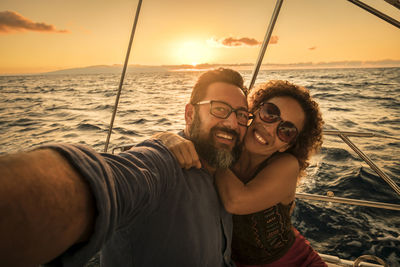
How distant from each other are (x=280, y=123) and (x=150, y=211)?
1.14m

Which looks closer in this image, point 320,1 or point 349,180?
point 320,1

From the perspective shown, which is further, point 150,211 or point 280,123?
point 280,123

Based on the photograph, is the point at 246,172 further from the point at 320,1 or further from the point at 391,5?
the point at 320,1

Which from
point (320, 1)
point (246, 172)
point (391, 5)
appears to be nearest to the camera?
point (391, 5)

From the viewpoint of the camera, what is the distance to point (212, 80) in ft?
4.78

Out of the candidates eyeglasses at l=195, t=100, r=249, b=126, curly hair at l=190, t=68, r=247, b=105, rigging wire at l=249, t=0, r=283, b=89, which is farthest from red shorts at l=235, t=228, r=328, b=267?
rigging wire at l=249, t=0, r=283, b=89

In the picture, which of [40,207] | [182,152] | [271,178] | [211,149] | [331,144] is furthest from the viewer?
[331,144]

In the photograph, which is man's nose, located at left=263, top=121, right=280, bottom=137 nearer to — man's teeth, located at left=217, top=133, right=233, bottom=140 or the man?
the man

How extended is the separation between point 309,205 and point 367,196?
1.34 m

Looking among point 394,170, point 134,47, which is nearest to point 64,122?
point 134,47

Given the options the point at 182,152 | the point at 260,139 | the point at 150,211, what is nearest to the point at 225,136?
the point at 260,139

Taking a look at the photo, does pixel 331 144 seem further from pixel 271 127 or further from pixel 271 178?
pixel 271 178

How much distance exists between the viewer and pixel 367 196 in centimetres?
471

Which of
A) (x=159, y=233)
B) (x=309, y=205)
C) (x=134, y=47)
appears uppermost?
(x=134, y=47)
